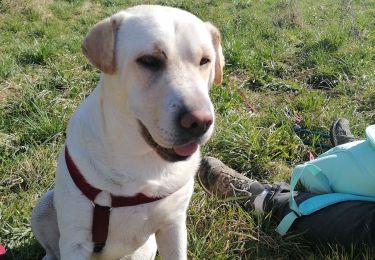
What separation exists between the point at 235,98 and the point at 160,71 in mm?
2469

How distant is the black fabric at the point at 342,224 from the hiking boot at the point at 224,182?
39cm

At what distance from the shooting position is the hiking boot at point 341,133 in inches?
138

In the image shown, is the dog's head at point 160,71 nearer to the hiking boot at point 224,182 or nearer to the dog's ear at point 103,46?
the dog's ear at point 103,46

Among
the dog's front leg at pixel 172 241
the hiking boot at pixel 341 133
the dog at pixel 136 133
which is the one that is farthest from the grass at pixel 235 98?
the dog at pixel 136 133

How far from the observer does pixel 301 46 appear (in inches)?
227

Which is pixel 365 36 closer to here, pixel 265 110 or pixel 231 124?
pixel 265 110

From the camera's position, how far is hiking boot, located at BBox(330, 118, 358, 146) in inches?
138

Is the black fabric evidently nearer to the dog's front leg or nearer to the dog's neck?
the dog's front leg

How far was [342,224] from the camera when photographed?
271 centimetres

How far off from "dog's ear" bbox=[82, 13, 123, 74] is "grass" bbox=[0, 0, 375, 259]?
48.4 inches

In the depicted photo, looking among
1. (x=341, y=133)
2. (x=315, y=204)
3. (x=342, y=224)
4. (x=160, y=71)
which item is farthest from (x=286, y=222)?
(x=160, y=71)

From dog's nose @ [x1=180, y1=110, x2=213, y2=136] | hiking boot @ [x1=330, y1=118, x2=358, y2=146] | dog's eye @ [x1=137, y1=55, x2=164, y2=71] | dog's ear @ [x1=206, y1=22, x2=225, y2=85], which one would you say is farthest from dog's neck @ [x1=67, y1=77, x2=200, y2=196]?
hiking boot @ [x1=330, y1=118, x2=358, y2=146]

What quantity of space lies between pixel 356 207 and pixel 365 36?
3741mm

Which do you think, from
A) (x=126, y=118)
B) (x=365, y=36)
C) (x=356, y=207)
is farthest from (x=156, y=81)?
(x=365, y=36)
